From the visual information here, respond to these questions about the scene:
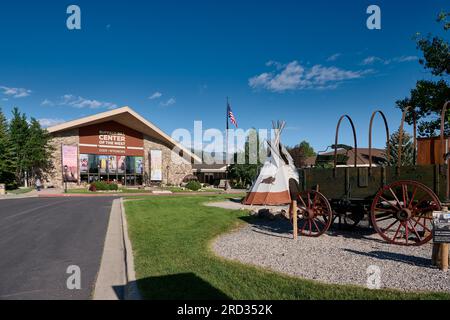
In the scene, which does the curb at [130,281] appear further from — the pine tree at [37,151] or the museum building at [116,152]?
the pine tree at [37,151]

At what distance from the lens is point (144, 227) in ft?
32.4

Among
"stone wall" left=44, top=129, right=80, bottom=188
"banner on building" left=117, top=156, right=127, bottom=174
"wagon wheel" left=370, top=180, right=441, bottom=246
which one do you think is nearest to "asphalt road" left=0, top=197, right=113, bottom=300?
"wagon wheel" left=370, top=180, right=441, bottom=246

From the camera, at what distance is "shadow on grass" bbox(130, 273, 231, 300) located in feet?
13.8

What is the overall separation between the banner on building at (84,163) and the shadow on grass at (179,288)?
39.6m

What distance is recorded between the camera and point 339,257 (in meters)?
6.25

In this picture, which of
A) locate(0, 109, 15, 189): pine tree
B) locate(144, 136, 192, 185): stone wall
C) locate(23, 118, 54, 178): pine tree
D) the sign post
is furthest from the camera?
locate(144, 136, 192, 185): stone wall

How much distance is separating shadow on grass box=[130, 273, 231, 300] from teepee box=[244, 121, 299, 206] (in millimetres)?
12438

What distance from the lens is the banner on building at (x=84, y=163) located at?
133 feet

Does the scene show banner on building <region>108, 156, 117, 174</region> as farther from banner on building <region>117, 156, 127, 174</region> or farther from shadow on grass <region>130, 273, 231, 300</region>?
shadow on grass <region>130, 273, 231, 300</region>

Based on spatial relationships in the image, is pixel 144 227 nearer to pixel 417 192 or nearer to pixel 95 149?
pixel 417 192

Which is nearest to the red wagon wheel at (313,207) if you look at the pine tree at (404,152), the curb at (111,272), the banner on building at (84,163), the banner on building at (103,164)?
the curb at (111,272)

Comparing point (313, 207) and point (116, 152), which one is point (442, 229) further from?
point (116, 152)

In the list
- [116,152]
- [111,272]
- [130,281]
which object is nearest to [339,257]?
[130,281]

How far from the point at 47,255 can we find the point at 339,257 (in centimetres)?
635
